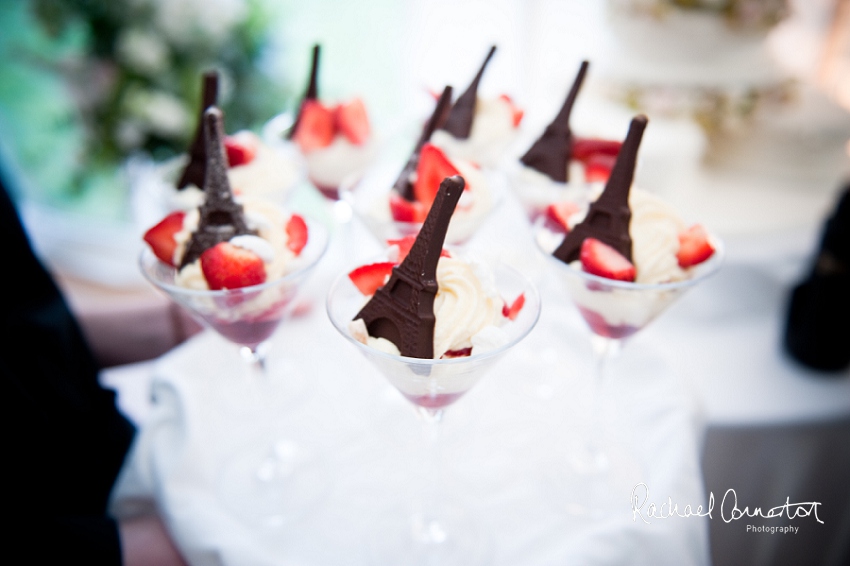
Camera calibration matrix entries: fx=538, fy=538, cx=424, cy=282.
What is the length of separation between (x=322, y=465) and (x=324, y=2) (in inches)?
124

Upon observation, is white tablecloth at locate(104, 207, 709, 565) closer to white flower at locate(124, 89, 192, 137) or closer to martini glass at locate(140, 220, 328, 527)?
martini glass at locate(140, 220, 328, 527)

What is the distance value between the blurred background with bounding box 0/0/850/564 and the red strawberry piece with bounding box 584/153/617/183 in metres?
0.56

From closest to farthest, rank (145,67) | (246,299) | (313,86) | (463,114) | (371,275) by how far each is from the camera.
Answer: (371,275) < (246,299) < (463,114) < (313,86) < (145,67)

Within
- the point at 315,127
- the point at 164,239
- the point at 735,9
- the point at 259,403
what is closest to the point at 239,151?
the point at 315,127

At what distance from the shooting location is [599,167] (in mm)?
1580

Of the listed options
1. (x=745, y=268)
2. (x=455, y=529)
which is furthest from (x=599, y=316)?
(x=745, y=268)

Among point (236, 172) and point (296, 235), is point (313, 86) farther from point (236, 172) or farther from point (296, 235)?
point (296, 235)

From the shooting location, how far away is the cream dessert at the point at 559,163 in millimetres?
1551

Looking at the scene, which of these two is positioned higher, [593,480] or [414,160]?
[414,160]

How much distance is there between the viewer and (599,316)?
1.23 m

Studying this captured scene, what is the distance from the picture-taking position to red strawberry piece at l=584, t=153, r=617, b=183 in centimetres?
157

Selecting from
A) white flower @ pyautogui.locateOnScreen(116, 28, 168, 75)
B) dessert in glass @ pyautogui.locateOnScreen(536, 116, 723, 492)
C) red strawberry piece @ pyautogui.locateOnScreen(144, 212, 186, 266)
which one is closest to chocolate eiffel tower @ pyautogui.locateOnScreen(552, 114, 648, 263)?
dessert in glass @ pyautogui.locateOnScreen(536, 116, 723, 492)

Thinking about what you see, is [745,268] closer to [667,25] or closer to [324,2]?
[667,25]

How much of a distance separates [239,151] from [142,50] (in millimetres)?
1190
